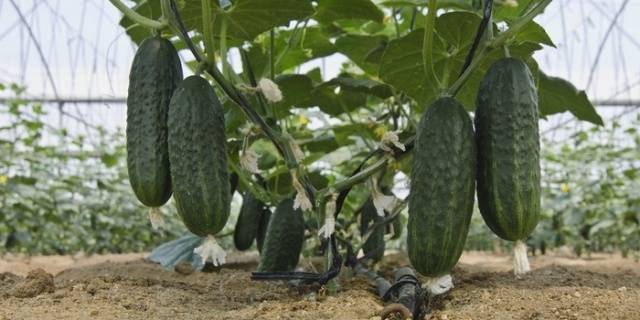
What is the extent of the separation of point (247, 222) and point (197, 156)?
1422 millimetres

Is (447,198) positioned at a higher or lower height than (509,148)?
lower

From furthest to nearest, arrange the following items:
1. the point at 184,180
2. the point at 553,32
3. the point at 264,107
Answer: the point at 553,32, the point at 264,107, the point at 184,180

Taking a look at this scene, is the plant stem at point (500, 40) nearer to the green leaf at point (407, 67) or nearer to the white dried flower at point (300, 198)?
the green leaf at point (407, 67)

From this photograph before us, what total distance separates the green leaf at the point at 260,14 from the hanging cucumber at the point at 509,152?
714mm

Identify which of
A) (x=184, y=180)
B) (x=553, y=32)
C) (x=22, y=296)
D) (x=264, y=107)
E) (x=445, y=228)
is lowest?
(x=22, y=296)

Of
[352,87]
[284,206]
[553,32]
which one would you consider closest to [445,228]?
[284,206]

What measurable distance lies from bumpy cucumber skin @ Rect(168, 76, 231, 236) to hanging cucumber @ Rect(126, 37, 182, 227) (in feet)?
0.19

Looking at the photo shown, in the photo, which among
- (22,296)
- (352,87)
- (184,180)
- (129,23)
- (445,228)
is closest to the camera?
(445,228)

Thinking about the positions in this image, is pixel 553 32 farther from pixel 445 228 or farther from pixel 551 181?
pixel 445 228

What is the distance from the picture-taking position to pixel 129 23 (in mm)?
2490

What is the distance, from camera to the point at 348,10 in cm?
283

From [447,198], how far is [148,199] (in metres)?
0.78

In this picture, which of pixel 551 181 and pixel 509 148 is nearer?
pixel 509 148

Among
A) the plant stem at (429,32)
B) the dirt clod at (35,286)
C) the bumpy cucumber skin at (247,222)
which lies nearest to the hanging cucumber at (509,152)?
the plant stem at (429,32)
